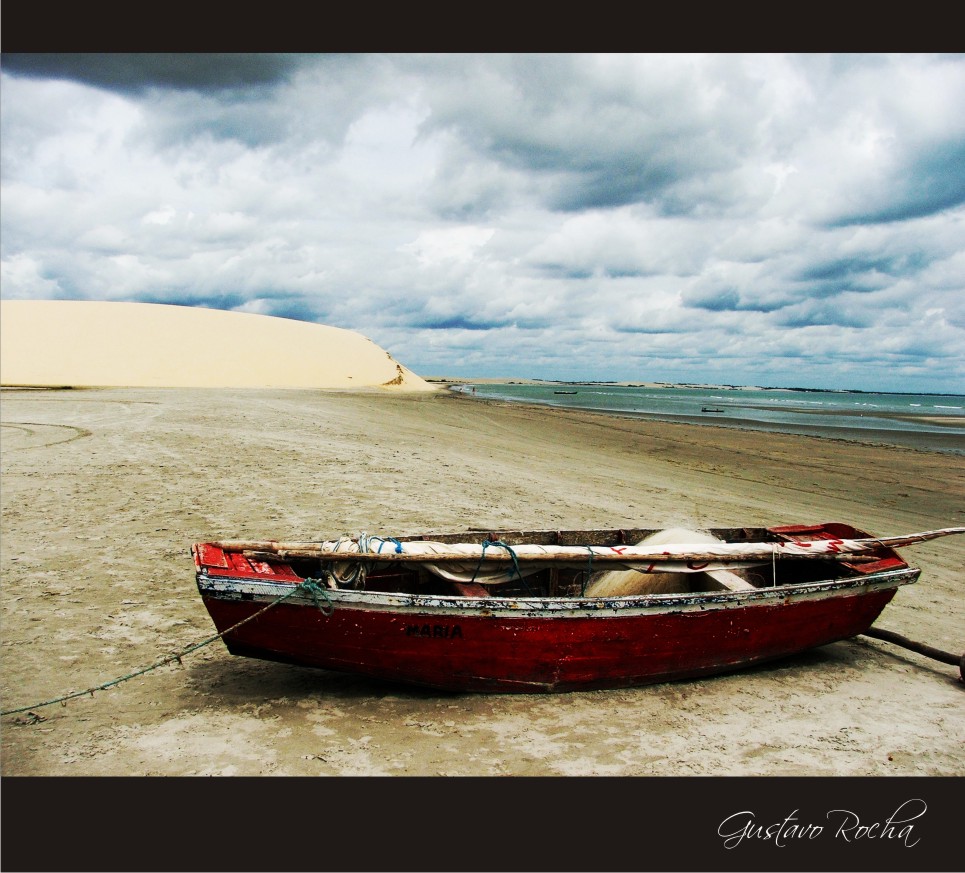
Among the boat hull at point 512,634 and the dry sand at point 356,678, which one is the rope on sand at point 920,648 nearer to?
the dry sand at point 356,678

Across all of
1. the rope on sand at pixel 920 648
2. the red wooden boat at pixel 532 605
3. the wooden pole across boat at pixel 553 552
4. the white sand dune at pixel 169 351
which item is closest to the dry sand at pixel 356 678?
the rope on sand at pixel 920 648

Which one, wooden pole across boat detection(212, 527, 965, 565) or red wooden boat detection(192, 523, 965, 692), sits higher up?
wooden pole across boat detection(212, 527, 965, 565)

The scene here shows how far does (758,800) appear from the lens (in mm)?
4105

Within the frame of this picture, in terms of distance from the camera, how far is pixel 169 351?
5584 centimetres

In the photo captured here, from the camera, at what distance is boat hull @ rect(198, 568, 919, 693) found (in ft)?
15.1

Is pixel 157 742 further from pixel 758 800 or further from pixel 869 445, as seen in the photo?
pixel 869 445

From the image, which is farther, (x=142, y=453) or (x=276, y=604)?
(x=142, y=453)

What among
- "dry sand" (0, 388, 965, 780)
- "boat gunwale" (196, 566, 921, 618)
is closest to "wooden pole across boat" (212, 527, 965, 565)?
"boat gunwale" (196, 566, 921, 618)

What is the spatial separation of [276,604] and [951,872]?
4.52 metres

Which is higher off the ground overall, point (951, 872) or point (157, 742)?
point (157, 742)

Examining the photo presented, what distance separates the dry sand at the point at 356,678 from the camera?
436 cm

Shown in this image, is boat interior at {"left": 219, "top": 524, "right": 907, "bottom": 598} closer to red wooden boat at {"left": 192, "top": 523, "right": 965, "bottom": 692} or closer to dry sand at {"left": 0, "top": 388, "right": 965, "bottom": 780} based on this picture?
red wooden boat at {"left": 192, "top": 523, "right": 965, "bottom": 692}

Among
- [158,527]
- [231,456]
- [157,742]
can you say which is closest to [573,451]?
[231,456]

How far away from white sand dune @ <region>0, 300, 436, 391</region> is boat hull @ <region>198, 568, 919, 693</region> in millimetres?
44347
